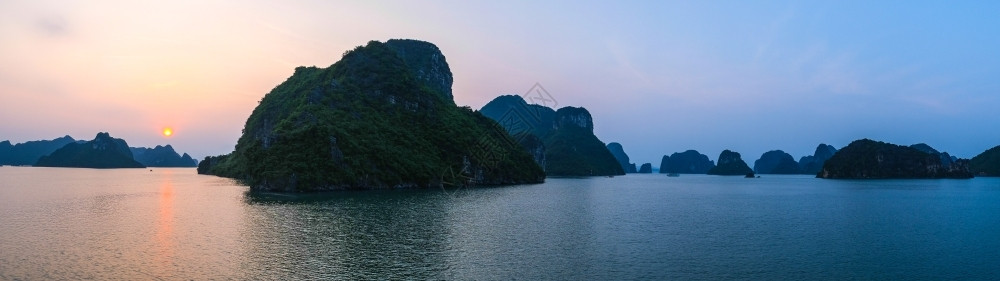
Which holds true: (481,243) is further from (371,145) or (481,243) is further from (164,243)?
(371,145)

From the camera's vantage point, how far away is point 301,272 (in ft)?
125

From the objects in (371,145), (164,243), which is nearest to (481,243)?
(164,243)

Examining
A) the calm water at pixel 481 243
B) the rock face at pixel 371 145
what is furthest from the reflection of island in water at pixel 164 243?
the rock face at pixel 371 145

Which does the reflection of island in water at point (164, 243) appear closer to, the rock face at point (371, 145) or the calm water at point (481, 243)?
the calm water at point (481, 243)

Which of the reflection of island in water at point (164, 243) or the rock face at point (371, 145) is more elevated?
the rock face at point (371, 145)

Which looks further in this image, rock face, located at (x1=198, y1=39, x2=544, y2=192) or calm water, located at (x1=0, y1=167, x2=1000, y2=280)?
rock face, located at (x1=198, y1=39, x2=544, y2=192)

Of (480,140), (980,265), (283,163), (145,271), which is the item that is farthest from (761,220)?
(480,140)

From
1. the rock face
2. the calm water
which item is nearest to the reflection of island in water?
the calm water

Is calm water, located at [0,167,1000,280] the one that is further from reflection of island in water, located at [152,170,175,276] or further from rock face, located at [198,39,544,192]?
rock face, located at [198,39,544,192]

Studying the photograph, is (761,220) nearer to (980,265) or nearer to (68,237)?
(980,265)

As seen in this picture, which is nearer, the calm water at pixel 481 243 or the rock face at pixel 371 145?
the calm water at pixel 481 243

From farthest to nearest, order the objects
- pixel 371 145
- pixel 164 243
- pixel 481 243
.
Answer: pixel 371 145, pixel 481 243, pixel 164 243

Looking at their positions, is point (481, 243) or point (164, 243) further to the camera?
point (481, 243)

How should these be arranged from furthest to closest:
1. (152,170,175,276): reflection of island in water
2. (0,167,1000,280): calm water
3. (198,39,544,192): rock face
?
(198,39,544,192): rock face
(152,170,175,276): reflection of island in water
(0,167,1000,280): calm water
